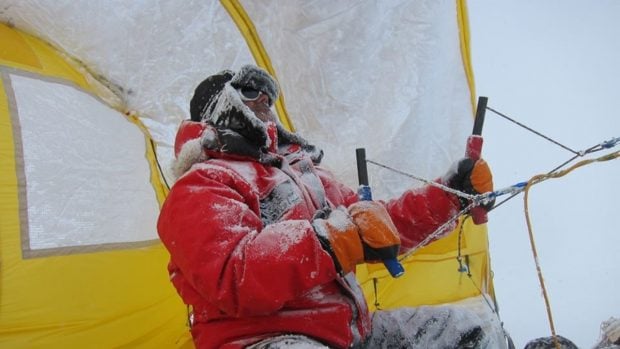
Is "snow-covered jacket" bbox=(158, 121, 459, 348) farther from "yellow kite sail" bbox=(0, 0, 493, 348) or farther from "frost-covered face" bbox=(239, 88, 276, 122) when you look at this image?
"yellow kite sail" bbox=(0, 0, 493, 348)

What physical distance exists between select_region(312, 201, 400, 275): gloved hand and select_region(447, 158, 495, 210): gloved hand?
55cm

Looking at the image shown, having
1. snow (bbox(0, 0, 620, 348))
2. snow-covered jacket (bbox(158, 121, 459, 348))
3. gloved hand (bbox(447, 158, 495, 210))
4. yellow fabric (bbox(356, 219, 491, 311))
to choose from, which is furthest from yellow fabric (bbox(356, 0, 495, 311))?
Result: snow-covered jacket (bbox(158, 121, 459, 348))

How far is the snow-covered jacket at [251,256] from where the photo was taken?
3.12 feet

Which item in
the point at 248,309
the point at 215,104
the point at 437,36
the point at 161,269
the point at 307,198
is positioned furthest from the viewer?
the point at 437,36

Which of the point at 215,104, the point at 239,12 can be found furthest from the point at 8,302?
the point at 239,12

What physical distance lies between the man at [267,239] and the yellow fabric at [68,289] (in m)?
0.50

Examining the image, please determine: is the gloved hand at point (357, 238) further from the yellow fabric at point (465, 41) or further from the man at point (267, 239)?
the yellow fabric at point (465, 41)

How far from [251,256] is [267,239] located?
48 millimetres

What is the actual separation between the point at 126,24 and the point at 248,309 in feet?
5.05

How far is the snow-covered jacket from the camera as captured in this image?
951 millimetres

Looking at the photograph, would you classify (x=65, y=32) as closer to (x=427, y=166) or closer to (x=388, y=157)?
(x=388, y=157)

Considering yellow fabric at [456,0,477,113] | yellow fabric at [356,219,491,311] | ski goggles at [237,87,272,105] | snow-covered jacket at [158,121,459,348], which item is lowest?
yellow fabric at [356,219,491,311]

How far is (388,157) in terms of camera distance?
2.31m

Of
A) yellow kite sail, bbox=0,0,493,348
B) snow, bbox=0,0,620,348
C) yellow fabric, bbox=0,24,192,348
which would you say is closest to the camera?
yellow fabric, bbox=0,24,192,348
